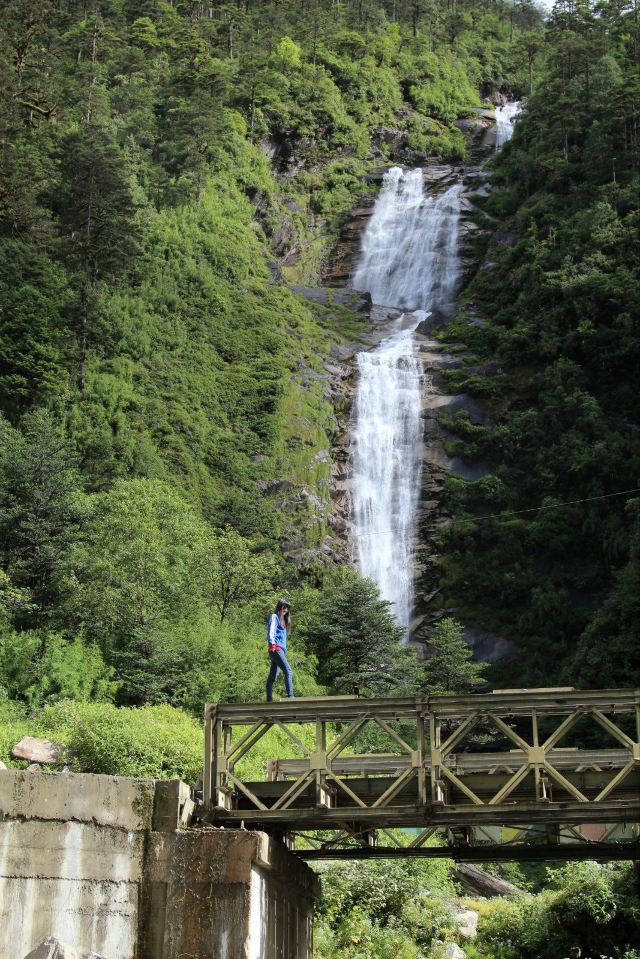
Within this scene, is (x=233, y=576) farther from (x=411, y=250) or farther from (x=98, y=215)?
(x=411, y=250)

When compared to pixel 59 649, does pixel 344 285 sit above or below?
above

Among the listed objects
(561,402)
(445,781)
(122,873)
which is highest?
(561,402)

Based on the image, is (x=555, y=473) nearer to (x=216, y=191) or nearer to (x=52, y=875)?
(x=216, y=191)

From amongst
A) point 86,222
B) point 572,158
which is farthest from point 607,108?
point 86,222

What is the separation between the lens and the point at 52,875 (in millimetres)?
14742

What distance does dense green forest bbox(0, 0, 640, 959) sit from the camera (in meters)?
31.5

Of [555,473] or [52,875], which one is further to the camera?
[555,473]

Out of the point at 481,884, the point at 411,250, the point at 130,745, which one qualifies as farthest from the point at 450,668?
the point at 411,250

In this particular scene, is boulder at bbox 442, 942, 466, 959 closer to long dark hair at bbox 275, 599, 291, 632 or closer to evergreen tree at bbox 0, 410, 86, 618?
long dark hair at bbox 275, 599, 291, 632

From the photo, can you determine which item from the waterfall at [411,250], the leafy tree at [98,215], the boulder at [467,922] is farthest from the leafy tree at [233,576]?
the waterfall at [411,250]

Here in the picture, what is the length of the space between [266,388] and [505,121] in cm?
3657

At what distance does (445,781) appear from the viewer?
15.8 m

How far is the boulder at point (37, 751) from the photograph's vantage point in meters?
24.7

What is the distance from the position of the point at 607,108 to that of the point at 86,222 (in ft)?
84.9
